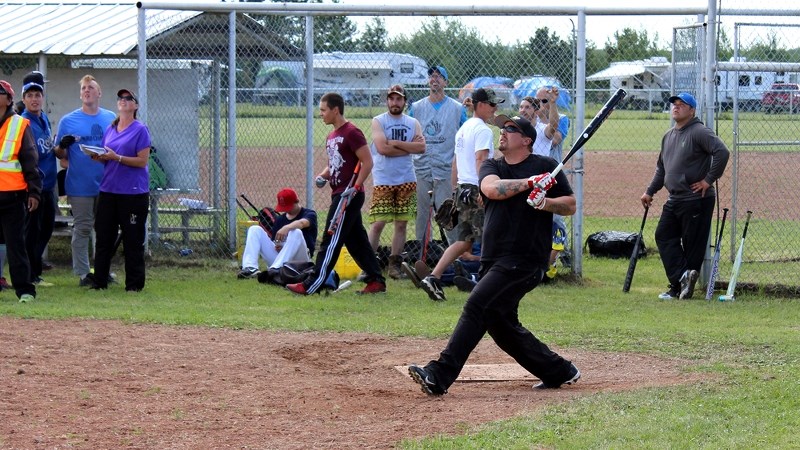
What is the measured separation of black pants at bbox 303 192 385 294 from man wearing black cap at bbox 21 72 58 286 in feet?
9.34

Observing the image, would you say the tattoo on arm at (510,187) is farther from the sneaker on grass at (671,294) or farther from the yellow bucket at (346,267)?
the yellow bucket at (346,267)

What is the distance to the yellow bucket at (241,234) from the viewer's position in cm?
1295

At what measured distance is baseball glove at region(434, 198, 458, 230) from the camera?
10539 millimetres

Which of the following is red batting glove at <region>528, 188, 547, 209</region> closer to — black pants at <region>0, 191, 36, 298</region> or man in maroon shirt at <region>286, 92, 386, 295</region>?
man in maroon shirt at <region>286, 92, 386, 295</region>

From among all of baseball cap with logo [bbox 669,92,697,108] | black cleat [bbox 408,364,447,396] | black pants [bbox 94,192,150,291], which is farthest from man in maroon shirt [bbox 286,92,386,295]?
black cleat [bbox 408,364,447,396]

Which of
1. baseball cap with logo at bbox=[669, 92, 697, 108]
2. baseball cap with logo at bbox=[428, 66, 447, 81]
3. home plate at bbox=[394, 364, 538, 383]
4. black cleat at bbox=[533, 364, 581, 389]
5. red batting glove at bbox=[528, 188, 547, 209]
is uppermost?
baseball cap with logo at bbox=[428, 66, 447, 81]

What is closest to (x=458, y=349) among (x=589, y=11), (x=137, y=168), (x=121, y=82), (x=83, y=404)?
(x=83, y=404)

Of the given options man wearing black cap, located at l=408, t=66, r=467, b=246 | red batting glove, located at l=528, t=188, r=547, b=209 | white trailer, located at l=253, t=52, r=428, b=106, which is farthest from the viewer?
white trailer, located at l=253, t=52, r=428, b=106

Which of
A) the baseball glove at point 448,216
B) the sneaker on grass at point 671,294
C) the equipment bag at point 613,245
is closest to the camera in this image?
the baseball glove at point 448,216

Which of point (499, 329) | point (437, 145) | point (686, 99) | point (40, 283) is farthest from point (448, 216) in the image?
point (40, 283)

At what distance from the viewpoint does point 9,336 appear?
870 cm

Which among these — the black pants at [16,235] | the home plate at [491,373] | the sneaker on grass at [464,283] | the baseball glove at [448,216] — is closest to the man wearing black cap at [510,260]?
the home plate at [491,373]

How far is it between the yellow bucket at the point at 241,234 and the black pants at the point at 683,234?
4.61 meters

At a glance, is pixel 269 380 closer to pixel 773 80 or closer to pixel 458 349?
pixel 458 349
